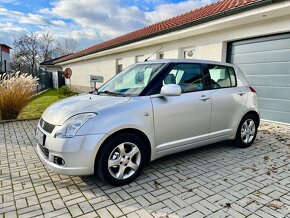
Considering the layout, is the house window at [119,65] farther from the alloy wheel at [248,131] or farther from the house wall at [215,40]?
the alloy wheel at [248,131]

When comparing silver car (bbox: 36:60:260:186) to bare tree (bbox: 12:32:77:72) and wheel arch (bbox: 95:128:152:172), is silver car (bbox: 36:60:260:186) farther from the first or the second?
bare tree (bbox: 12:32:77:72)

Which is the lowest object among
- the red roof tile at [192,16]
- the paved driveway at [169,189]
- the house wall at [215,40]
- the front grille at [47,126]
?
the paved driveway at [169,189]

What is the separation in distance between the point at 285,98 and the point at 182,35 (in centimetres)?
419

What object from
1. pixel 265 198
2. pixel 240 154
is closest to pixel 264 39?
pixel 240 154

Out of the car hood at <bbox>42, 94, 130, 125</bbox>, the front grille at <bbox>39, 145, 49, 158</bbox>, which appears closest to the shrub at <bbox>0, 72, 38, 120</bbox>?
the car hood at <bbox>42, 94, 130, 125</bbox>

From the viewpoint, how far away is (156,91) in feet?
11.9

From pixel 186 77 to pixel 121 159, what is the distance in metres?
1.73

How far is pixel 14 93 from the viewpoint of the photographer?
782cm

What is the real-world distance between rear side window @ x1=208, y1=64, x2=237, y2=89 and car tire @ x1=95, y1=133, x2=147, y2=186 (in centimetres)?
185

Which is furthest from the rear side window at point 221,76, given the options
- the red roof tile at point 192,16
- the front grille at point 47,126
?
the front grille at point 47,126

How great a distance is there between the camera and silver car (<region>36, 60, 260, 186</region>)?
9.96ft

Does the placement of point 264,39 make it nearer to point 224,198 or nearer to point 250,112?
point 250,112

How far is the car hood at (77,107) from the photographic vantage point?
10.4 feet

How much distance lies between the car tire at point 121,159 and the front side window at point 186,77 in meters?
1.07
